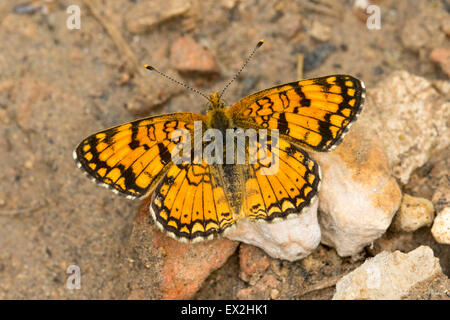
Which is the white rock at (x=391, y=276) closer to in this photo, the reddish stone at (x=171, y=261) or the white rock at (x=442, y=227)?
the white rock at (x=442, y=227)

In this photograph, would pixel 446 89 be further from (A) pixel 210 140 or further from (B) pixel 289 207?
(A) pixel 210 140

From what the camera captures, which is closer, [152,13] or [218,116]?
[218,116]

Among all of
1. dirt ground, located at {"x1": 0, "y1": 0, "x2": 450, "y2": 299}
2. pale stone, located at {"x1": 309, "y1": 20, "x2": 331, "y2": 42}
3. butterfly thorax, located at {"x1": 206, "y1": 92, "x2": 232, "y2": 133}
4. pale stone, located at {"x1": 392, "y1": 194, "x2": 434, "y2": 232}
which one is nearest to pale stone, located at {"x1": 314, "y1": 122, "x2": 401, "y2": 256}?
pale stone, located at {"x1": 392, "y1": 194, "x2": 434, "y2": 232}

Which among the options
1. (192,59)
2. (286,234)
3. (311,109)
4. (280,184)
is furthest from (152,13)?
(286,234)

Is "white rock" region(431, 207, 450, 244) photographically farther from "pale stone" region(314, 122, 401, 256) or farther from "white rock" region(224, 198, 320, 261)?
"white rock" region(224, 198, 320, 261)

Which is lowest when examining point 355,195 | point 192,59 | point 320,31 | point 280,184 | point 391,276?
point 391,276

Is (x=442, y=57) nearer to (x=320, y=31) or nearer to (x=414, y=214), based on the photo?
(x=320, y=31)

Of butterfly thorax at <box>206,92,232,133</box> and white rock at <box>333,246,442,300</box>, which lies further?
butterfly thorax at <box>206,92,232,133</box>
